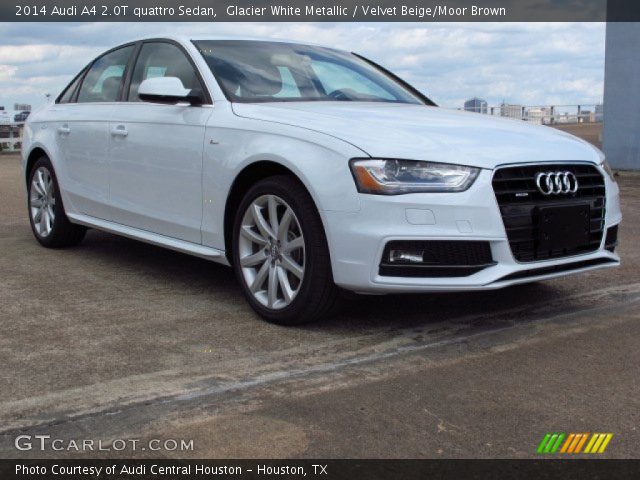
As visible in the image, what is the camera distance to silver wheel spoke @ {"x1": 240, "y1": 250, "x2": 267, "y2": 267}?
4432 millimetres

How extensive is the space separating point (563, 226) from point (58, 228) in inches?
156

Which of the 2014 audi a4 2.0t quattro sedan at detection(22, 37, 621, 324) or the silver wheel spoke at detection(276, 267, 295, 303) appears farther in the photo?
the silver wheel spoke at detection(276, 267, 295, 303)

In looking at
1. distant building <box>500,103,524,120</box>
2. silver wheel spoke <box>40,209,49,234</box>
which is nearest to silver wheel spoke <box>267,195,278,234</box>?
silver wheel spoke <box>40,209,49,234</box>

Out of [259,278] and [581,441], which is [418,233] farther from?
[581,441]

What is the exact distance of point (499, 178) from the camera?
13.0 feet

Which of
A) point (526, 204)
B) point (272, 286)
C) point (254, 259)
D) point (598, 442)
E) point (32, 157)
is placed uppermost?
point (32, 157)

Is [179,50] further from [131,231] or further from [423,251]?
[423,251]

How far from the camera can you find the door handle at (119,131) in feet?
17.9

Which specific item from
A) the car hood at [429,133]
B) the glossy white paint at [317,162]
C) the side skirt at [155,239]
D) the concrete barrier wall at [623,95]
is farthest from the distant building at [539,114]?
the car hood at [429,133]

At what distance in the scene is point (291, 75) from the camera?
201 inches

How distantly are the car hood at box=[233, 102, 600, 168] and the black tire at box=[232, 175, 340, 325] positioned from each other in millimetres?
328

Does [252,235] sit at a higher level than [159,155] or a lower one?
lower

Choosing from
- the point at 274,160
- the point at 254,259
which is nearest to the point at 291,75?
the point at 274,160

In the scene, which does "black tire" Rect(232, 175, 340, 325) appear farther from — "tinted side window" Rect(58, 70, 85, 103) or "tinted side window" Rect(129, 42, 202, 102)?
"tinted side window" Rect(58, 70, 85, 103)
